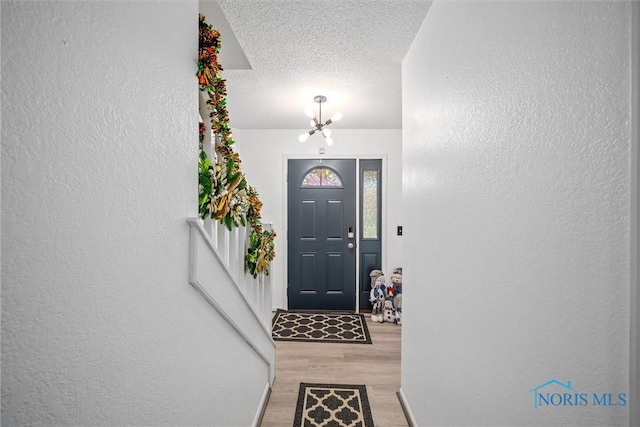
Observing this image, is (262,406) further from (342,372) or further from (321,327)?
(321,327)

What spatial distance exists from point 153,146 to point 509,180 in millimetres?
1016

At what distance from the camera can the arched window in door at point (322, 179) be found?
13.8 ft

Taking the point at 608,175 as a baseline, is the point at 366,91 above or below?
above

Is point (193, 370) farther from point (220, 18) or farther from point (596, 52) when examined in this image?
point (220, 18)

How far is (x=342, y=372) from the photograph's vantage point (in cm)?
258

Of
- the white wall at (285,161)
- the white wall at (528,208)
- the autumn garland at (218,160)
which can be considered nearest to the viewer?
the white wall at (528,208)

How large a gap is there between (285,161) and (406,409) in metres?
3.05

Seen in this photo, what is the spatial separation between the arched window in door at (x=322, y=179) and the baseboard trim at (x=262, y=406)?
2517 mm

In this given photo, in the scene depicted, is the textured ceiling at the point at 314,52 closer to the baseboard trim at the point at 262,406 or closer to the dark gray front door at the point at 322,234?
the dark gray front door at the point at 322,234

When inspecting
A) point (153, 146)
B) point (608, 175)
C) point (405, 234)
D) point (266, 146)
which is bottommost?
point (405, 234)

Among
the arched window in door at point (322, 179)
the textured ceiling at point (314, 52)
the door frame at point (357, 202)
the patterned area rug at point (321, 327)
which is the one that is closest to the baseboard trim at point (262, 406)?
the patterned area rug at point (321, 327)

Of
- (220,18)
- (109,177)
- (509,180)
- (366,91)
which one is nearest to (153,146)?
(109,177)

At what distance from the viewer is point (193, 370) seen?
3.67 feet

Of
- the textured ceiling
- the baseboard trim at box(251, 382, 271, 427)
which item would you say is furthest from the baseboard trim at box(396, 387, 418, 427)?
the textured ceiling
